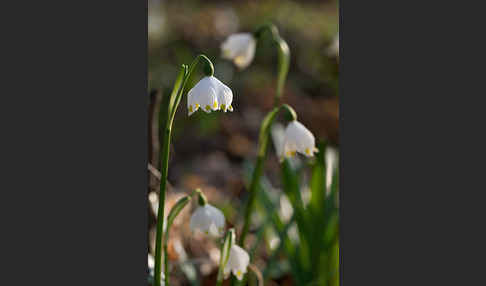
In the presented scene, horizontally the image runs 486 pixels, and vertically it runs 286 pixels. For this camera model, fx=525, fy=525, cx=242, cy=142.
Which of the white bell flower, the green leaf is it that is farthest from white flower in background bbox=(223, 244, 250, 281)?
the green leaf

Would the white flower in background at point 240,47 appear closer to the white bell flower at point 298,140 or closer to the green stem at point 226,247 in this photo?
the white bell flower at point 298,140

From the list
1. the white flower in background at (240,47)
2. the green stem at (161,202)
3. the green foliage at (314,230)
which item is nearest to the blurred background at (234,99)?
the green foliage at (314,230)

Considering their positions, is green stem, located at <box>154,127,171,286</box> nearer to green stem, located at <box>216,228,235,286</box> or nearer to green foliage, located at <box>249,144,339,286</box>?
green stem, located at <box>216,228,235,286</box>

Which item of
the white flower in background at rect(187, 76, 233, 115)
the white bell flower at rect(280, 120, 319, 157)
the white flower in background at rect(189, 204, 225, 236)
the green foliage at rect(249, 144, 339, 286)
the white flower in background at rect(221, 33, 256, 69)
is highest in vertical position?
the white flower in background at rect(221, 33, 256, 69)

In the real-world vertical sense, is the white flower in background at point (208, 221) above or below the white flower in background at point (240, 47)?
below

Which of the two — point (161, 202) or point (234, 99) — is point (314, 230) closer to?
point (161, 202)

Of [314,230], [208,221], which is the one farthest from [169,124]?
[314,230]
